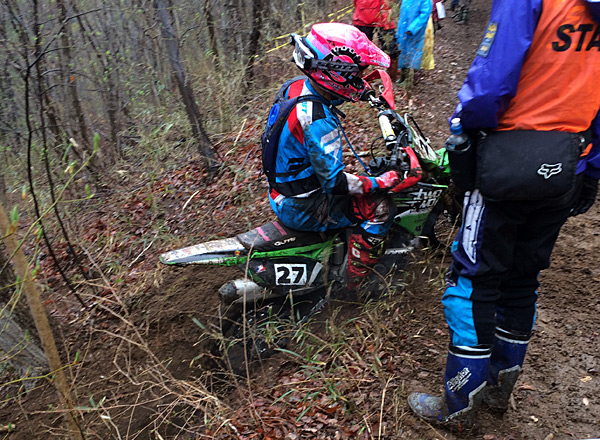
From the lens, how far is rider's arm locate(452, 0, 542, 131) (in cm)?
188

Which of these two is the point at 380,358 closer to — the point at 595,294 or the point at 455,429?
the point at 455,429

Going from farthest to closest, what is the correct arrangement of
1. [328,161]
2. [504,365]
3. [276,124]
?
[276,124], [328,161], [504,365]

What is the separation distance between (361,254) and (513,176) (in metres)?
1.69

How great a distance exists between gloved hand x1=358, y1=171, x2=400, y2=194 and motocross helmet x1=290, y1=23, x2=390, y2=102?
669 millimetres

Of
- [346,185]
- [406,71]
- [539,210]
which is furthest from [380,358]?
[406,71]

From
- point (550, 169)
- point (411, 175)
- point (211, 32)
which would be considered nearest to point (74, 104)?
point (211, 32)

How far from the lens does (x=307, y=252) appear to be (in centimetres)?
359

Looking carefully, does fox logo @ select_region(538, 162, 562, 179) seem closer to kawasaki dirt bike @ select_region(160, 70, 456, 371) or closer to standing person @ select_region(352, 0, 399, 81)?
kawasaki dirt bike @ select_region(160, 70, 456, 371)

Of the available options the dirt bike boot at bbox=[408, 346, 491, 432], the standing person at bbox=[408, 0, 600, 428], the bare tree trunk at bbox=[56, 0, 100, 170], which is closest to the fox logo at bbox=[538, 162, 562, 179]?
the standing person at bbox=[408, 0, 600, 428]

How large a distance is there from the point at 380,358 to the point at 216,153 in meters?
4.48

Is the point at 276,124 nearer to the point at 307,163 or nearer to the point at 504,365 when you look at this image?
the point at 307,163

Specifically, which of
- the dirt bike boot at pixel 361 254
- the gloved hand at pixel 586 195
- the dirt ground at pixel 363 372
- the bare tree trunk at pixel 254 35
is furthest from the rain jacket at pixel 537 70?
the bare tree trunk at pixel 254 35

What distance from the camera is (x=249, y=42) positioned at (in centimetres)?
845

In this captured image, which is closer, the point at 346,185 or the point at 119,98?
the point at 346,185
